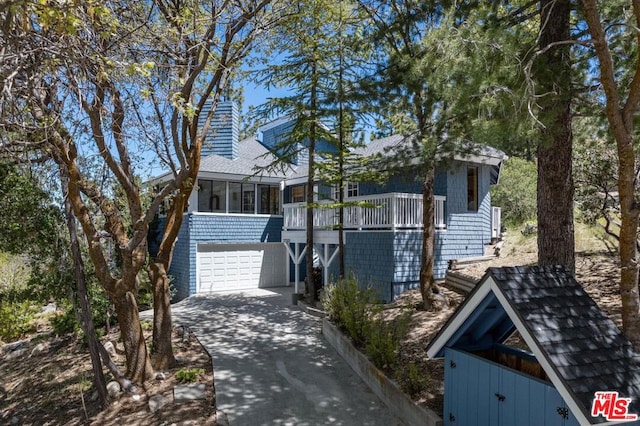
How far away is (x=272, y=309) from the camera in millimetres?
12625

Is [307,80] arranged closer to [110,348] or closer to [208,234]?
[208,234]

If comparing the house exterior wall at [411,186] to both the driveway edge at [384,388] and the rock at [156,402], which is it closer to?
the driveway edge at [384,388]

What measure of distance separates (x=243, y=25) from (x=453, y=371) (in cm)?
668

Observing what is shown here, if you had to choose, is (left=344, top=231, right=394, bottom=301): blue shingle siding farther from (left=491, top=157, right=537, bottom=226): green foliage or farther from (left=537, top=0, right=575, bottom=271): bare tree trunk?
(left=491, top=157, right=537, bottom=226): green foliage

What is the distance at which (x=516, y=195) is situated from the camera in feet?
77.0

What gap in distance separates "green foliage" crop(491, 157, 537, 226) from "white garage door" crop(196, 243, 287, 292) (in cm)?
1357

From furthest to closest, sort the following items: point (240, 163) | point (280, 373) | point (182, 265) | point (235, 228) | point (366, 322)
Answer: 1. point (240, 163)
2. point (235, 228)
3. point (182, 265)
4. point (366, 322)
5. point (280, 373)

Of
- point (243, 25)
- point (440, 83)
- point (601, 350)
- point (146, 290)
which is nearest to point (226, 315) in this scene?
point (146, 290)

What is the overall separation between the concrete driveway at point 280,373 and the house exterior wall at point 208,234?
13.4 ft

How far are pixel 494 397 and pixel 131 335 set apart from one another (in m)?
5.64

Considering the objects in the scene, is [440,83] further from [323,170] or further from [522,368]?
[323,170]

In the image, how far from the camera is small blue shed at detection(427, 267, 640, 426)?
3.42 metres

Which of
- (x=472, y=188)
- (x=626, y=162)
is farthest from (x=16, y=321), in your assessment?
(x=472, y=188)

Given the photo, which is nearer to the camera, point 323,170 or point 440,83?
point 440,83
